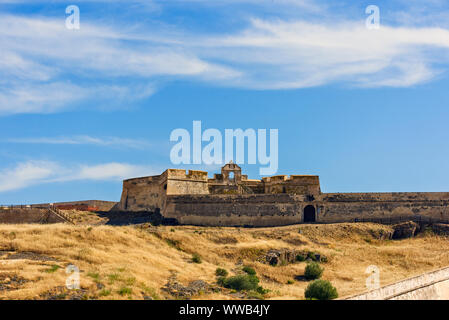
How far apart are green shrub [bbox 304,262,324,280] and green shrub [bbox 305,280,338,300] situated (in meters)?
4.24

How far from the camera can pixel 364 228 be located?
120ft

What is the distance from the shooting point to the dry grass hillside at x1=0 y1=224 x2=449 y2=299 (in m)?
21.9

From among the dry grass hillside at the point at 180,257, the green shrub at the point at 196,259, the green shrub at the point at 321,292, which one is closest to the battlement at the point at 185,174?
the dry grass hillside at the point at 180,257

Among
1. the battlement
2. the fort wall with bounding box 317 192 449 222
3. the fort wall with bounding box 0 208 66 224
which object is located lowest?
the fort wall with bounding box 0 208 66 224

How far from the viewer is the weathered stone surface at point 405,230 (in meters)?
36.3

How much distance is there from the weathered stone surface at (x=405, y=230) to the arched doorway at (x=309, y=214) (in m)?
5.63

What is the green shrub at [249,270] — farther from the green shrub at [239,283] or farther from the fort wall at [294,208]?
the fort wall at [294,208]

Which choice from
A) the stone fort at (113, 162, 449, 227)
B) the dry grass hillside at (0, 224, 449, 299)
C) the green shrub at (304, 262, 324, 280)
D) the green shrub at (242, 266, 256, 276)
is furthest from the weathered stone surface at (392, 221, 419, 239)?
the green shrub at (242, 266, 256, 276)

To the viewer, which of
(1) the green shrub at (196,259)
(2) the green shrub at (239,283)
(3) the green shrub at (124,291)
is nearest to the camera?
(3) the green shrub at (124,291)

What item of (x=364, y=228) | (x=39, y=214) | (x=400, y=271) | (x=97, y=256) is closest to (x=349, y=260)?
(x=400, y=271)

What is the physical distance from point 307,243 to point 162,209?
1168 cm

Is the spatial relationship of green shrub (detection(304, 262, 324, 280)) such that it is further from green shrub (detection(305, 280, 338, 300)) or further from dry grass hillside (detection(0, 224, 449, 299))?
green shrub (detection(305, 280, 338, 300))

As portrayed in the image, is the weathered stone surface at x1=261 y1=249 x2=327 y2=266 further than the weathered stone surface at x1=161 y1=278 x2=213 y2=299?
Yes

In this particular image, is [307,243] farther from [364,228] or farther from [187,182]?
[187,182]
